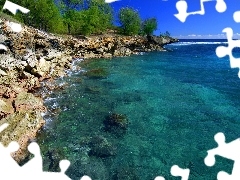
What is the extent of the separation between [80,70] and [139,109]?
14.3m

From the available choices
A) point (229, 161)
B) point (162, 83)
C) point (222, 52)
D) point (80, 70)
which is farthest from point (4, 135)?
point (80, 70)

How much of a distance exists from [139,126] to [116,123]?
1.18m

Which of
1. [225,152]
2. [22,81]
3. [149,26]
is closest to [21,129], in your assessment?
[22,81]

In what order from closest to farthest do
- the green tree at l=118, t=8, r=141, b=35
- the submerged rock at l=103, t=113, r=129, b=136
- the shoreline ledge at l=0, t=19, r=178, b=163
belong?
the shoreline ledge at l=0, t=19, r=178, b=163, the submerged rock at l=103, t=113, r=129, b=136, the green tree at l=118, t=8, r=141, b=35

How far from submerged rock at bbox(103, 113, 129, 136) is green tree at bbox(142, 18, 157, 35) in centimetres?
7424

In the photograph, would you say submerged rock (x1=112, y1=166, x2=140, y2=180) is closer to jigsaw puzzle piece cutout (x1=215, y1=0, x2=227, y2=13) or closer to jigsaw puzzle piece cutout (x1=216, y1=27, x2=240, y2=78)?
jigsaw puzzle piece cutout (x1=216, y1=27, x2=240, y2=78)

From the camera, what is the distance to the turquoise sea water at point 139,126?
10969 millimetres

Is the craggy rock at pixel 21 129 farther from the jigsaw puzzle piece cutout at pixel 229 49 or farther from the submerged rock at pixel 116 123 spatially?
the jigsaw puzzle piece cutout at pixel 229 49

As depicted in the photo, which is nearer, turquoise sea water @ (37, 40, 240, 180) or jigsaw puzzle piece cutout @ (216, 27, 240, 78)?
jigsaw puzzle piece cutout @ (216, 27, 240, 78)

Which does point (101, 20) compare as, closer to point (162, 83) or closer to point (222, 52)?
point (162, 83)

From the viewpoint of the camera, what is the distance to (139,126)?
14766 millimetres

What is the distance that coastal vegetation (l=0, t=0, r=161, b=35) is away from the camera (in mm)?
53906

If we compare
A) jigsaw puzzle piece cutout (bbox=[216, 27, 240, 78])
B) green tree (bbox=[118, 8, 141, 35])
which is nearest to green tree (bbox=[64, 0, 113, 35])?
green tree (bbox=[118, 8, 141, 35])

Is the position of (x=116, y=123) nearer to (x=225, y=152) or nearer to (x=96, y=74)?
(x=225, y=152)
